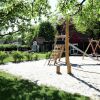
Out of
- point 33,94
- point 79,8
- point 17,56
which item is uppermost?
point 79,8

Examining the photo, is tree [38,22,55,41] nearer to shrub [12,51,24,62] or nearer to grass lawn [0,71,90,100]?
shrub [12,51,24,62]

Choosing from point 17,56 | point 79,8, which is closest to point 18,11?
point 79,8

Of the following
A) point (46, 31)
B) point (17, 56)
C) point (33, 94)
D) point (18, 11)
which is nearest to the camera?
point (33, 94)

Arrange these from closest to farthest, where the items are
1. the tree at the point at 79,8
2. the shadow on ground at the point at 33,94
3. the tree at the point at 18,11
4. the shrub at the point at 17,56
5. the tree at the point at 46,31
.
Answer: the shadow on ground at the point at 33,94
the tree at the point at 79,8
the tree at the point at 18,11
the shrub at the point at 17,56
the tree at the point at 46,31

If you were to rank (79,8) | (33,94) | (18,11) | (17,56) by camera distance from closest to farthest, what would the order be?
(33,94) → (79,8) → (18,11) → (17,56)

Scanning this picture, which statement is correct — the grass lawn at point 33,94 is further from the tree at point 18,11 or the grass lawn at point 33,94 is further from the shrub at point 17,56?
the shrub at point 17,56

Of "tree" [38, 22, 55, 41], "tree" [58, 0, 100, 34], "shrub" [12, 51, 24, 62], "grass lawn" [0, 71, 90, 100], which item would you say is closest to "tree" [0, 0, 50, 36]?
"tree" [58, 0, 100, 34]

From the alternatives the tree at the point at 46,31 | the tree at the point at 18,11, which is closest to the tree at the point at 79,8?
the tree at the point at 18,11

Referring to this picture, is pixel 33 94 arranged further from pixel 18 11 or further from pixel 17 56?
pixel 17 56

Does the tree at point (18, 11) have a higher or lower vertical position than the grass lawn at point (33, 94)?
higher

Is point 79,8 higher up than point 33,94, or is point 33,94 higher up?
point 79,8

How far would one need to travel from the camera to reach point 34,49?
70.6 meters

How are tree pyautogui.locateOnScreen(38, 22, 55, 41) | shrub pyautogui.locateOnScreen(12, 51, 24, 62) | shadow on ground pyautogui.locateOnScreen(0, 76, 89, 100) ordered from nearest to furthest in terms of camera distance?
shadow on ground pyautogui.locateOnScreen(0, 76, 89, 100)
shrub pyautogui.locateOnScreen(12, 51, 24, 62)
tree pyautogui.locateOnScreen(38, 22, 55, 41)

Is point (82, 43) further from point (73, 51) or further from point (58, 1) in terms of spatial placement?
point (58, 1)
